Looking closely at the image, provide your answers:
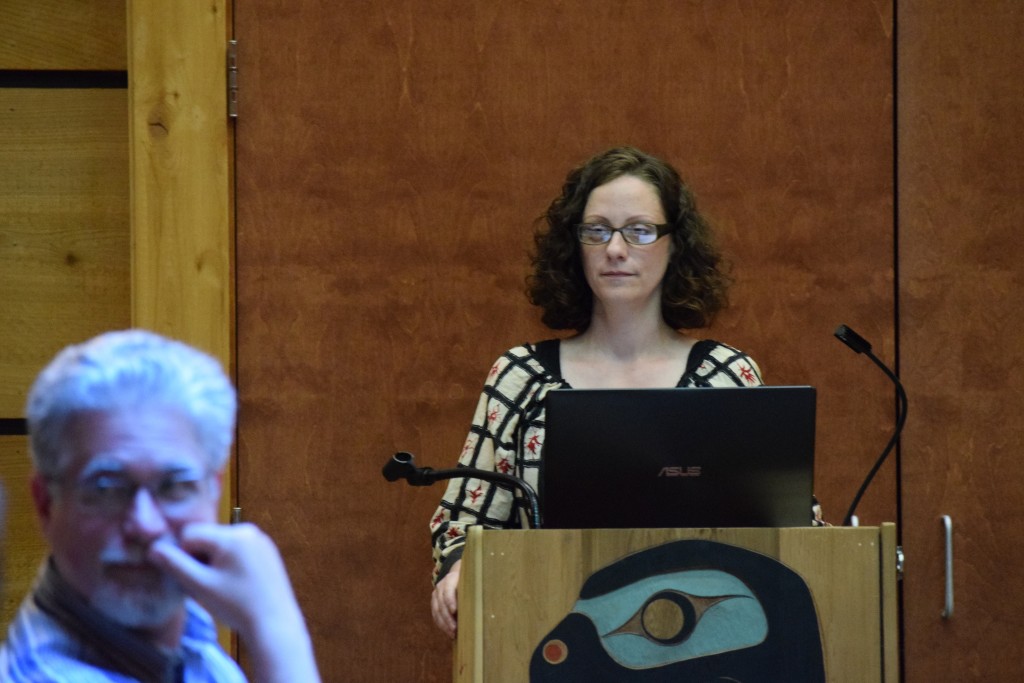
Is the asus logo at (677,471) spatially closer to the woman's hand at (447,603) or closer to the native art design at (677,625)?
the native art design at (677,625)

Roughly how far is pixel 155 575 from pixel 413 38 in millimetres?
2468

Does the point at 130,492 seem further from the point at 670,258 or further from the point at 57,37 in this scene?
the point at 57,37

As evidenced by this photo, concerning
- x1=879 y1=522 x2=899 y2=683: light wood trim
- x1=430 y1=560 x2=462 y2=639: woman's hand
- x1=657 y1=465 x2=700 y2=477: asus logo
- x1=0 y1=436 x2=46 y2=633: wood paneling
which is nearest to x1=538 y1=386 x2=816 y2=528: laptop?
x1=657 y1=465 x2=700 y2=477: asus logo

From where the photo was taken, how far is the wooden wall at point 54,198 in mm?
3186

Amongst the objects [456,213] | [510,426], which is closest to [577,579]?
[510,426]

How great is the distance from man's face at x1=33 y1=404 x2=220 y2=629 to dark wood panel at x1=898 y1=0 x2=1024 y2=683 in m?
2.56

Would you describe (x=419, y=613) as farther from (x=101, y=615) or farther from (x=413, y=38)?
(x=101, y=615)

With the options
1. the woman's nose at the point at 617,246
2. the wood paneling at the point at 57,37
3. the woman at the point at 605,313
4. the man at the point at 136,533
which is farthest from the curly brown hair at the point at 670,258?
the man at the point at 136,533

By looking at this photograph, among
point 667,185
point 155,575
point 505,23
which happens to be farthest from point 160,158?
point 155,575

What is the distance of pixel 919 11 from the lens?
10.3 ft

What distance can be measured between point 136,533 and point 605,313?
6.10ft

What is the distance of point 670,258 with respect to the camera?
8.76 ft

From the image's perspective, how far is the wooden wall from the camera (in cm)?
319

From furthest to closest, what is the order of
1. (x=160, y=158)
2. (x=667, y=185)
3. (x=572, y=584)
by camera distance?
(x=160, y=158)
(x=667, y=185)
(x=572, y=584)
